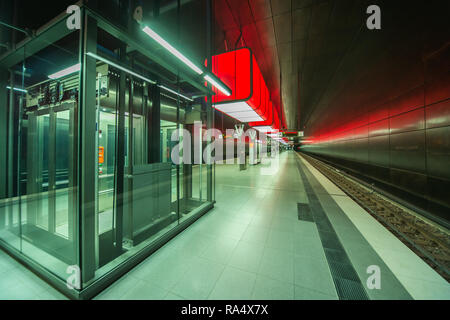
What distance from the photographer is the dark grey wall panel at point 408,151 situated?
3.80m

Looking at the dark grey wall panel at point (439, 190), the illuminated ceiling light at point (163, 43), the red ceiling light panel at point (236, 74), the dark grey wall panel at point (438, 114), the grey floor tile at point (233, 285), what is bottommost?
the grey floor tile at point (233, 285)

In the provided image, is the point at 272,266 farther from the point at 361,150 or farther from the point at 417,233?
the point at 361,150

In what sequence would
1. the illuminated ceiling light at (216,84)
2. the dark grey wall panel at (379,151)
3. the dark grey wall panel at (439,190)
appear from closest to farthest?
the illuminated ceiling light at (216,84), the dark grey wall panel at (439,190), the dark grey wall panel at (379,151)

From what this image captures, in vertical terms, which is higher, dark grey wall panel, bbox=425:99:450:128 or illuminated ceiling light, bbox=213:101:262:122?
illuminated ceiling light, bbox=213:101:262:122

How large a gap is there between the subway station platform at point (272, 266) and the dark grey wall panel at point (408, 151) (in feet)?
8.02

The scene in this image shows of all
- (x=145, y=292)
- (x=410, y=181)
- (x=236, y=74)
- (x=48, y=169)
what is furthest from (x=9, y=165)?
(x=410, y=181)

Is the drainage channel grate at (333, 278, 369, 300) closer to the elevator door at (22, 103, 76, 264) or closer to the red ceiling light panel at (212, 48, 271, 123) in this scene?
the elevator door at (22, 103, 76, 264)

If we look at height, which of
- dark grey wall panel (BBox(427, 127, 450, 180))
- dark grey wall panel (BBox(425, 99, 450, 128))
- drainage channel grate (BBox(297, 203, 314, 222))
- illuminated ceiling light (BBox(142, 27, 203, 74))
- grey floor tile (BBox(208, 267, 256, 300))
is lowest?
grey floor tile (BBox(208, 267, 256, 300))

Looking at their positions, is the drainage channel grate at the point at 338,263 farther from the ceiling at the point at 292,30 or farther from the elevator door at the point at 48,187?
the ceiling at the point at 292,30

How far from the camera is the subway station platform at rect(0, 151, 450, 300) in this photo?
149 centimetres

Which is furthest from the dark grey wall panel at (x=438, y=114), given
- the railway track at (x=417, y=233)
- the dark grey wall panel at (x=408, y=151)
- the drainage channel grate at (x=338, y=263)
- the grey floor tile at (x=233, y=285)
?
the grey floor tile at (x=233, y=285)

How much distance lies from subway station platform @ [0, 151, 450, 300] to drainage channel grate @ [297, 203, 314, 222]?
8cm

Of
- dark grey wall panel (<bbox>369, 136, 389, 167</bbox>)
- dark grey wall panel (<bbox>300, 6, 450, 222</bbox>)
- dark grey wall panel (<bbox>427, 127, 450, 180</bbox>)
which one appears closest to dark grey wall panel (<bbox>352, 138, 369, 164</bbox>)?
dark grey wall panel (<bbox>300, 6, 450, 222</bbox>)

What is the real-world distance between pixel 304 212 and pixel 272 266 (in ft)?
6.63
